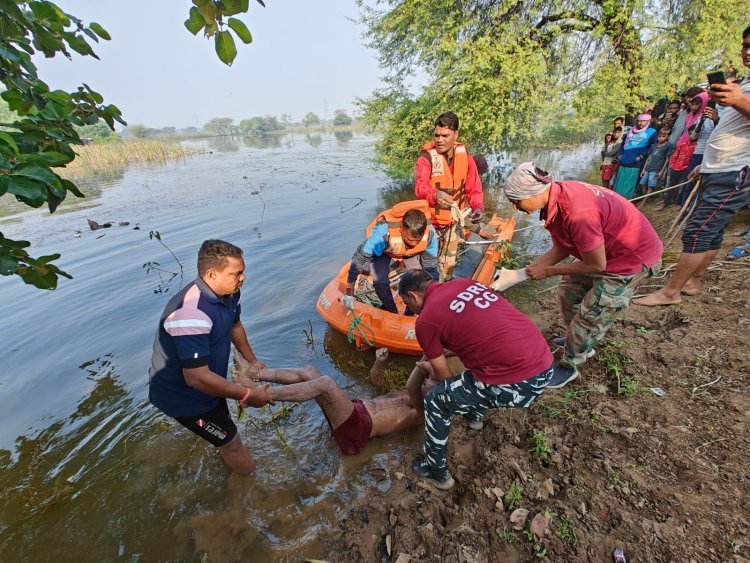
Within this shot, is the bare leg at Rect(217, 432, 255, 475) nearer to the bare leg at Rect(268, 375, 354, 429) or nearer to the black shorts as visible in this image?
the black shorts

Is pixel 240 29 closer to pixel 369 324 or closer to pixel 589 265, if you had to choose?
pixel 589 265

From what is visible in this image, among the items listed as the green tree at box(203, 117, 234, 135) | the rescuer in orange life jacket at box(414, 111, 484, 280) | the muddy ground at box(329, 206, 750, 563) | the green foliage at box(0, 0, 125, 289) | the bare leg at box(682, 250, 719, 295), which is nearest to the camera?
the green foliage at box(0, 0, 125, 289)

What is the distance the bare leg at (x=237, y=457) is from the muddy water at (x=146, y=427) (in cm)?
11

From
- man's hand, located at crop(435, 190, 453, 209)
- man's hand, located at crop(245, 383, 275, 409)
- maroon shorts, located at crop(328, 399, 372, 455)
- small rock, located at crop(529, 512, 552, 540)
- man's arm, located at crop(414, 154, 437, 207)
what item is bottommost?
maroon shorts, located at crop(328, 399, 372, 455)

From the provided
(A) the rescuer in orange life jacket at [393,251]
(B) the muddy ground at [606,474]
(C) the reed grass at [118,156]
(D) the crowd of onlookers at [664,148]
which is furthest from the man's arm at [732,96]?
(C) the reed grass at [118,156]

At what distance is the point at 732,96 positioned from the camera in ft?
9.21

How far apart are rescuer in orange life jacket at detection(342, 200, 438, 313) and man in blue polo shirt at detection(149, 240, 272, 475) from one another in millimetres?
1752

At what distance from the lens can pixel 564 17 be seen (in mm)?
8891

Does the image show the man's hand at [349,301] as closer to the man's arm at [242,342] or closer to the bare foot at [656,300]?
the man's arm at [242,342]

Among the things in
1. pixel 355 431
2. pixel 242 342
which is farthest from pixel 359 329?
pixel 242 342

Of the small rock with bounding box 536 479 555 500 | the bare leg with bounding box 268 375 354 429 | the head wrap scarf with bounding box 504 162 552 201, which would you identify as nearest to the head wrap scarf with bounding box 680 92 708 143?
the head wrap scarf with bounding box 504 162 552 201

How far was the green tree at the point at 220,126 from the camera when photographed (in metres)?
85.4

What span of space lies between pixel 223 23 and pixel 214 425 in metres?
2.60

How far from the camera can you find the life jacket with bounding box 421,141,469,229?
4.95 metres
